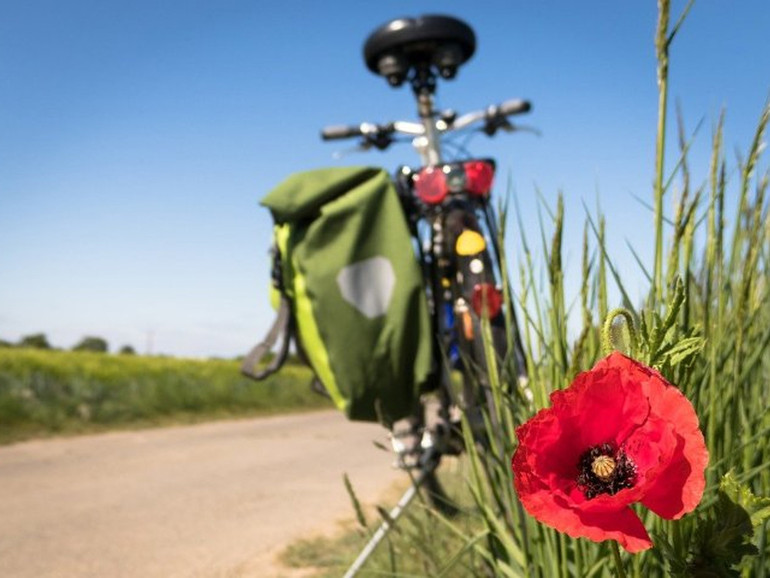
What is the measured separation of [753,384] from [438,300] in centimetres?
131

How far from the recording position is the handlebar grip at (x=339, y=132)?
340cm

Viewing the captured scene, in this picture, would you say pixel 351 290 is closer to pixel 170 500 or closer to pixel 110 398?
pixel 170 500

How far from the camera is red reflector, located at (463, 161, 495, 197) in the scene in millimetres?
2393

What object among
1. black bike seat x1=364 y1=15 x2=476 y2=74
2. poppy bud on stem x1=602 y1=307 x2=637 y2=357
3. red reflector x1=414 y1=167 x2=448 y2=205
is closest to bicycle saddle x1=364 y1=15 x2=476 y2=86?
black bike seat x1=364 y1=15 x2=476 y2=74

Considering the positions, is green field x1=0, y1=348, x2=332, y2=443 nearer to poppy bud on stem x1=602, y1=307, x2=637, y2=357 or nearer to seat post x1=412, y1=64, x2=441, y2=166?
seat post x1=412, y1=64, x2=441, y2=166

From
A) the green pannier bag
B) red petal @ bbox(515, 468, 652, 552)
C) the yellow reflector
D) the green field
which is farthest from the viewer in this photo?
the green field

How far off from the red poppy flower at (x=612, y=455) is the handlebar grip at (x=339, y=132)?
9.64 feet

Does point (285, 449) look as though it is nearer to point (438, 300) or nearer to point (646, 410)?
point (438, 300)

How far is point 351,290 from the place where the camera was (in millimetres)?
2162

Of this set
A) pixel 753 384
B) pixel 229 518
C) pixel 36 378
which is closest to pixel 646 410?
pixel 753 384

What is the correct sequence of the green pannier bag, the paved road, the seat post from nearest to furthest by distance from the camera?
1. the green pannier bag
2. the paved road
3. the seat post

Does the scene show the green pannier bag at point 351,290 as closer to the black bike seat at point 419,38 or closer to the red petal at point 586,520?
the black bike seat at point 419,38

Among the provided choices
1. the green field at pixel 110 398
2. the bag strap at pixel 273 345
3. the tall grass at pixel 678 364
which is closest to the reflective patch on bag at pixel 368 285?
the bag strap at pixel 273 345

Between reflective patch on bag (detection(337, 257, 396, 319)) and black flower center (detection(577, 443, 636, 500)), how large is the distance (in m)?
1.59
